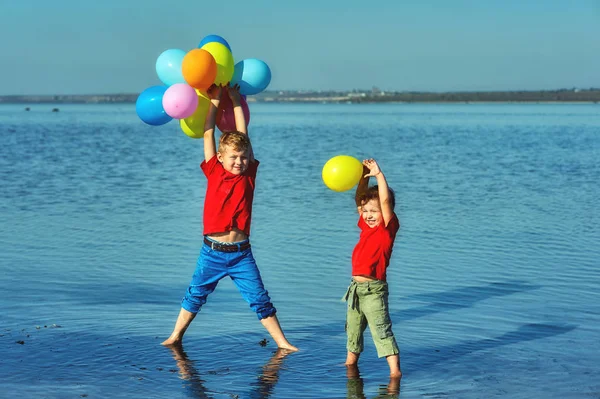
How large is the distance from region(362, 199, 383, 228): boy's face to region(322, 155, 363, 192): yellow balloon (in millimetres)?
172

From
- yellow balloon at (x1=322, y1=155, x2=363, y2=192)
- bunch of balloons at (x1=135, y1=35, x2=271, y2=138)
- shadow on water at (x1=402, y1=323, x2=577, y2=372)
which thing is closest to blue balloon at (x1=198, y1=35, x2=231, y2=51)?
bunch of balloons at (x1=135, y1=35, x2=271, y2=138)

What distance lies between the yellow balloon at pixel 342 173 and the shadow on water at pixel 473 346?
1.32 metres

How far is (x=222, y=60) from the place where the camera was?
6.23 meters

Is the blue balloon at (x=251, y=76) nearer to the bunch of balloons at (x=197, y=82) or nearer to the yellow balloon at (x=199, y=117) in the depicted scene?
the bunch of balloons at (x=197, y=82)

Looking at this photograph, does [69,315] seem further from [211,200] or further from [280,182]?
Result: [280,182]

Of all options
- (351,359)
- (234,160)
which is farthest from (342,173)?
(351,359)

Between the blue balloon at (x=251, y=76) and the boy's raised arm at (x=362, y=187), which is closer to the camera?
the boy's raised arm at (x=362, y=187)

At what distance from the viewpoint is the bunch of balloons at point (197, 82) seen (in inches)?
237

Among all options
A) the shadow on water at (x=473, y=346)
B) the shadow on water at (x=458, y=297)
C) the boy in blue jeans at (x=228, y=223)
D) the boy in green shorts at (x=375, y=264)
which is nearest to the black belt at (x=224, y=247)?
the boy in blue jeans at (x=228, y=223)

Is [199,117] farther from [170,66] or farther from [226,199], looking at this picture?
[226,199]

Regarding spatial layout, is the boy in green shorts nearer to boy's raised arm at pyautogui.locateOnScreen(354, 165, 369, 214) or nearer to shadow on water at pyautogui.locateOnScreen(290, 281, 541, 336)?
boy's raised arm at pyautogui.locateOnScreen(354, 165, 369, 214)

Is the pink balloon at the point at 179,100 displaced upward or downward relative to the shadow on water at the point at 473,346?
upward

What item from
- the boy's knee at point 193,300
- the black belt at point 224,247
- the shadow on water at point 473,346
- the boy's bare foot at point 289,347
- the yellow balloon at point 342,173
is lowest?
the shadow on water at point 473,346

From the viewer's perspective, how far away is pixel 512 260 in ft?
32.3
